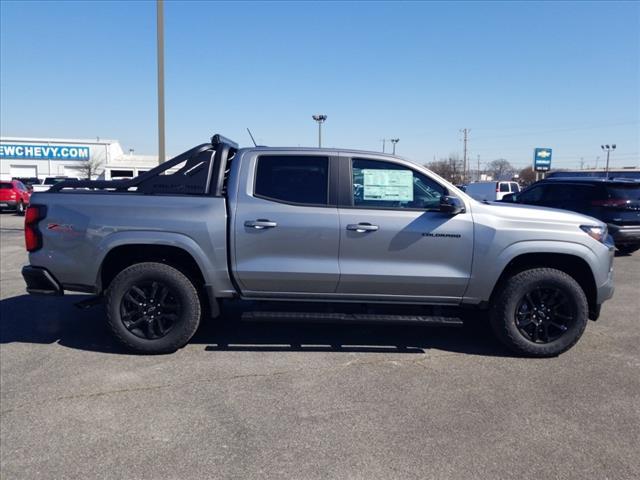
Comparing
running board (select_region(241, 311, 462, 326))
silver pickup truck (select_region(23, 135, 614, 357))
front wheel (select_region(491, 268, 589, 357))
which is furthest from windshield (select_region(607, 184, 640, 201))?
running board (select_region(241, 311, 462, 326))

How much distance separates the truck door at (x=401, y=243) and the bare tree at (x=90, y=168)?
63.9m

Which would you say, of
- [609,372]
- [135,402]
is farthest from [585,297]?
[135,402]

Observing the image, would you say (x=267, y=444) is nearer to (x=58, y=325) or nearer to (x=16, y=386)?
(x=16, y=386)

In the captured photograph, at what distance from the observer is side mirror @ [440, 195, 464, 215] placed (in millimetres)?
4312

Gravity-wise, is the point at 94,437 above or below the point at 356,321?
below

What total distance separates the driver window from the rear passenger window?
0.31 m

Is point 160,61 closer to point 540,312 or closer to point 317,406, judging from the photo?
point 317,406

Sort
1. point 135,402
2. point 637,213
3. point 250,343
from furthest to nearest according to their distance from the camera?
point 637,213 < point 250,343 < point 135,402

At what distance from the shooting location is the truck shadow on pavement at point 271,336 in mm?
4781

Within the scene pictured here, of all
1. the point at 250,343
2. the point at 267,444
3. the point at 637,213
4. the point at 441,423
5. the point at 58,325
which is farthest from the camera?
the point at 637,213

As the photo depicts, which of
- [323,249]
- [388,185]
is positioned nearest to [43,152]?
[323,249]

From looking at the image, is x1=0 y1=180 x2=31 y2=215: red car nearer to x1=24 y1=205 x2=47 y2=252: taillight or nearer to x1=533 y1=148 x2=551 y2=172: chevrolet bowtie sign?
x1=24 y1=205 x2=47 y2=252: taillight

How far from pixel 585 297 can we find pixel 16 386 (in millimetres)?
5026

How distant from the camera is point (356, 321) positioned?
173 inches
